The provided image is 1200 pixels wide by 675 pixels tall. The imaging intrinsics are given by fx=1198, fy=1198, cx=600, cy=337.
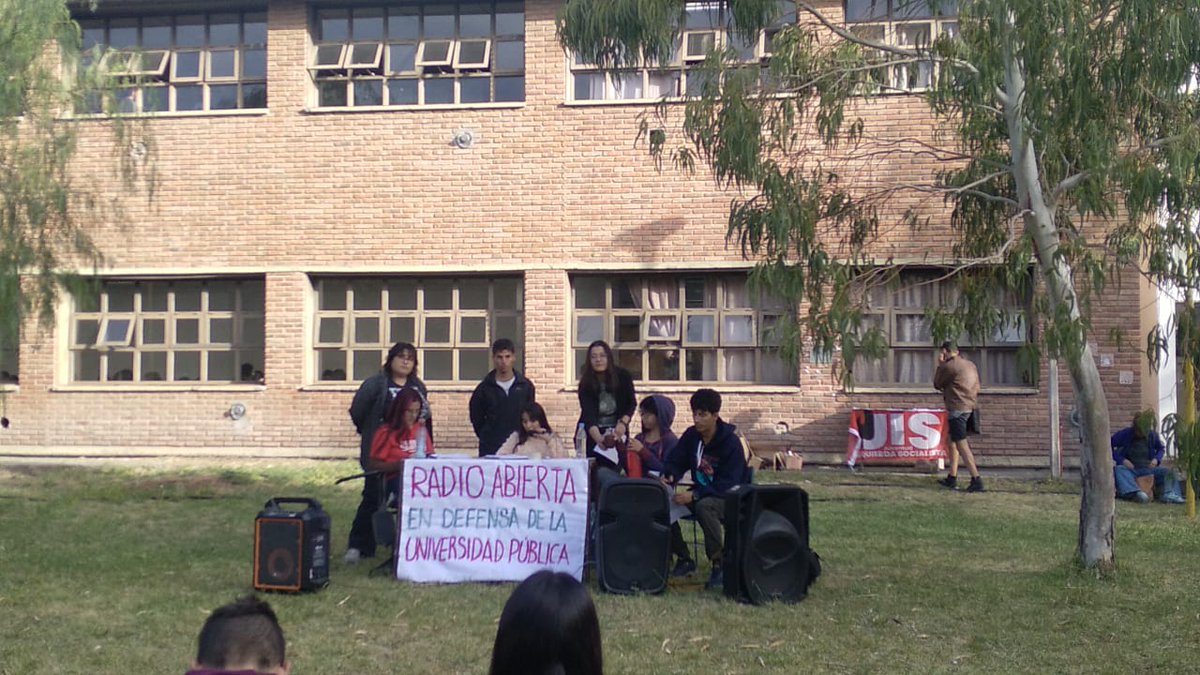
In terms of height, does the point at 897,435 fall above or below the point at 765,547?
above

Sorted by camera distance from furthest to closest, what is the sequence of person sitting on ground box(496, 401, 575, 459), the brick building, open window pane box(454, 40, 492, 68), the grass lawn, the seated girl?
open window pane box(454, 40, 492, 68) → the brick building → person sitting on ground box(496, 401, 575, 459) → the seated girl → the grass lawn

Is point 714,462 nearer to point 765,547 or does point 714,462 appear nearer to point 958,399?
point 765,547

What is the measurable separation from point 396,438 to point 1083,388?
507cm

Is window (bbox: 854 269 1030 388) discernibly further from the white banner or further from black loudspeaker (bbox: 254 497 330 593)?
black loudspeaker (bbox: 254 497 330 593)

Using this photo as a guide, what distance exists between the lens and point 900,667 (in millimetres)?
6402

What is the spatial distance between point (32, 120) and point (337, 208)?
515cm

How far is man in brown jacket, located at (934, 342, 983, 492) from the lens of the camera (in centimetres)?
1383

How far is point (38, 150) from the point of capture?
12961 mm

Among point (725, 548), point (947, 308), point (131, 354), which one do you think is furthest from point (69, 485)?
point (947, 308)

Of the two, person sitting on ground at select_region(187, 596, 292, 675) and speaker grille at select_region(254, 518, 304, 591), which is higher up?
person sitting on ground at select_region(187, 596, 292, 675)

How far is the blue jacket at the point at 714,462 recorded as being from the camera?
863cm

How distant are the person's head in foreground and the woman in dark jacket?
23.4ft

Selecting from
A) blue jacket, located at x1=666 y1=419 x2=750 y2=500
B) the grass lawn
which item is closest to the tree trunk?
the grass lawn

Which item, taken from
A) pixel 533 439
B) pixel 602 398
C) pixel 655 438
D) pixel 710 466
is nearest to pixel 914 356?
pixel 602 398
